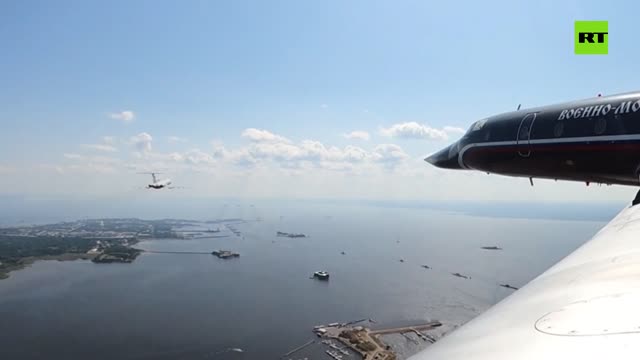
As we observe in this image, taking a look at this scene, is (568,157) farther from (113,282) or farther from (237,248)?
(237,248)

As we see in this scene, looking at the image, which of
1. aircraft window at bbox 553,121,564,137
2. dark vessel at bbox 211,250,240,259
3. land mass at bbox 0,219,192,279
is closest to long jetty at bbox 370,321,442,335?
aircraft window at bbox 553,121,564,137

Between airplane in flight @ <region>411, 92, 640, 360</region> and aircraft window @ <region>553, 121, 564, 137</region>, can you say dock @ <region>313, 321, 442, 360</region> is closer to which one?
aircraft window @ <region>553, 121, 564, 137</region>

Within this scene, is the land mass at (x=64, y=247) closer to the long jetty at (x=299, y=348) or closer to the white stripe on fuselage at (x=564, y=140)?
the long jetty at (x=299, y=348)

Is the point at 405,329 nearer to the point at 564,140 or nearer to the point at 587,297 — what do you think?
the point at 564,140

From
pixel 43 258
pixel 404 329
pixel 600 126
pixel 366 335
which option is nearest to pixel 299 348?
pixel 366 335

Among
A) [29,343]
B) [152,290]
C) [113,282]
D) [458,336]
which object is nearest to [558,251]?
[152,290]
